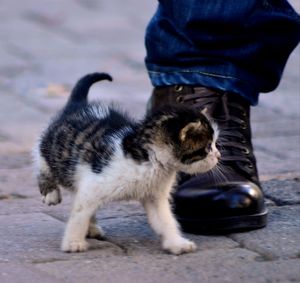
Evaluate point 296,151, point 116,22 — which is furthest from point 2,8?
point 296,151

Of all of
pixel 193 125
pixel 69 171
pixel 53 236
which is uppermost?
pixel 193 125

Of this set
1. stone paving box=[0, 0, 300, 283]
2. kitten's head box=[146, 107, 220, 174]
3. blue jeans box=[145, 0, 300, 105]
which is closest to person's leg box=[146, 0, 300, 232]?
blue jeans box=[145, 0, 300, 105]

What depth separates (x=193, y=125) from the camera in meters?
3.00

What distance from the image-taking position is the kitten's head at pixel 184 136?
300cm

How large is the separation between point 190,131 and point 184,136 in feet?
0.08

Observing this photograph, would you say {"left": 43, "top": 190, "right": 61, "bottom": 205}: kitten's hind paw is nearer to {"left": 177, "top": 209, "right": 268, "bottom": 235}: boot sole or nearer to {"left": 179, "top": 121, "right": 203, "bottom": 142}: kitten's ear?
{"left": 177, "top": 209, "right": 268, "bottom": 235}: boot sole

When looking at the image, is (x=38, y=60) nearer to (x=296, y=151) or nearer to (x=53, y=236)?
(x=296, y=151)

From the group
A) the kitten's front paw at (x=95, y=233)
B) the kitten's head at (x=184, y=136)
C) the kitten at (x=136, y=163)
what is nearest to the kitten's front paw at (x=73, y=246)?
the kitten at (x=136, y=163)

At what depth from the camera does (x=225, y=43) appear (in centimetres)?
354

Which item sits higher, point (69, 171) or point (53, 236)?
point (69, 171)

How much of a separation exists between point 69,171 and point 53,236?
247 mm

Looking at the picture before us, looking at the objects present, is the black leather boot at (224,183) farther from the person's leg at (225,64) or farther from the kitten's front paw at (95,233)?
the kitten's front paw at (95,233)

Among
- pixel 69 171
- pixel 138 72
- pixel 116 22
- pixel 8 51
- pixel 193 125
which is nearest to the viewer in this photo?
pixel 193 125

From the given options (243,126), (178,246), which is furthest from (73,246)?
(243,126)
